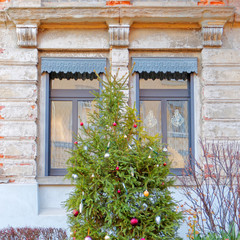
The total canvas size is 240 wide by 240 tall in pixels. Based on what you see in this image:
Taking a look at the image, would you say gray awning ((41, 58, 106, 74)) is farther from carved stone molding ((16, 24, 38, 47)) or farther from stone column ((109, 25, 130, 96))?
carved stone molding ((16, 24, 38, 47))

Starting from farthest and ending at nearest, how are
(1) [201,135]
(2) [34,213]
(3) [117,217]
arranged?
1. (1) [201,135]
2. (2) [34,213]
3. (3) [117,217]

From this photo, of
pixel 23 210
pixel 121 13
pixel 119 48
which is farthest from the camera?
pixel 119 48

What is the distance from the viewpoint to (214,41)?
23.5ft

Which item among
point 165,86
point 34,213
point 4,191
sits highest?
point 165,86

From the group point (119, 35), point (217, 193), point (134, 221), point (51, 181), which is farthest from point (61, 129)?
point (134, 221)

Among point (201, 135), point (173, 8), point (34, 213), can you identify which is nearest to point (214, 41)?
point (173, 8)

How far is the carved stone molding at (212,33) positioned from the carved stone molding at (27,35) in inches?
151

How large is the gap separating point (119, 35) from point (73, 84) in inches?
62.8

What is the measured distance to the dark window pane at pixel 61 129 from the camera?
24.6 ft

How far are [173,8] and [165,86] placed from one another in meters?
1.77

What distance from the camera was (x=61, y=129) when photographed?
297 inches

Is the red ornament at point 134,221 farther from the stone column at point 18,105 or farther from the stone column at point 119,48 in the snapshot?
the stone column at point 119,48

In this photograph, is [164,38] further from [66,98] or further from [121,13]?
[66,98]

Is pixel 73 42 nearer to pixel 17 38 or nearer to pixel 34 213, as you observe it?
pixel 17 38
